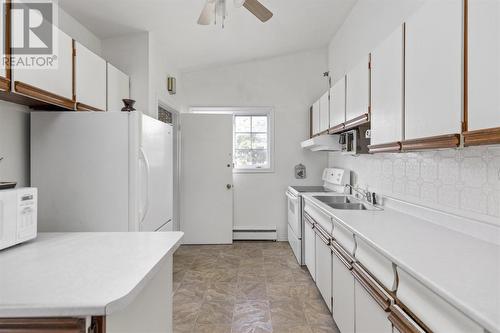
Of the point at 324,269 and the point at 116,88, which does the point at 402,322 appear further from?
the point at 116,88

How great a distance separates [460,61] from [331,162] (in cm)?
344

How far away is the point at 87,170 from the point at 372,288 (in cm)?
201

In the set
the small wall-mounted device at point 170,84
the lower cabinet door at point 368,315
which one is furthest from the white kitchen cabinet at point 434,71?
the small wall-mounted device at point 170,84

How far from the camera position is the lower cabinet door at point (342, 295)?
1.93m

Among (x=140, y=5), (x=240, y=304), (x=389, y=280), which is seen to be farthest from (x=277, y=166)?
(x=389, y=280)

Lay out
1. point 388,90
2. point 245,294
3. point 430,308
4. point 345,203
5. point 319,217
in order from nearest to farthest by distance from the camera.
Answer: point 430,308, point 388,90, point 319,217, point 245,294, point 345,203

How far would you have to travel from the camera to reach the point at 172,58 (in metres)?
4.11

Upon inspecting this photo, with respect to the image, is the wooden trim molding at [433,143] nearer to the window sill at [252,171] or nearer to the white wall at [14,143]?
the white wall at [14,143]

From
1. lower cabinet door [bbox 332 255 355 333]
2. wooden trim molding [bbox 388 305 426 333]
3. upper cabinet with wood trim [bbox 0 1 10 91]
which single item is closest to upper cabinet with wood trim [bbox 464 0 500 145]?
wooden trim molding [bbox 388 305 426 333]

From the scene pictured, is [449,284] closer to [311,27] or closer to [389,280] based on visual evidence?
[389,280]

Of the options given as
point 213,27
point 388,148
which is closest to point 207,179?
point 213,27

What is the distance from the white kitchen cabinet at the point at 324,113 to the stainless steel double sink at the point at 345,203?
81 centimetres

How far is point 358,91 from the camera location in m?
2.46

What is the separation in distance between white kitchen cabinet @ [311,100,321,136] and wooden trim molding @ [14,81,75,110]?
292 cm
